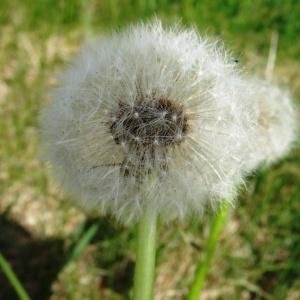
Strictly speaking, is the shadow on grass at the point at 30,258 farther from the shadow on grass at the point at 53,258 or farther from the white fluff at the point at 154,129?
the white fluff at the point at 154,129

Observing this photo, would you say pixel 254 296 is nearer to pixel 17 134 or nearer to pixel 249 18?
pixel 17 134

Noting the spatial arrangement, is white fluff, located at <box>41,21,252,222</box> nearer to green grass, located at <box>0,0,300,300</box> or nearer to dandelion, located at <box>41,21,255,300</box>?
dandelion, located at <box>41,21,255,300</box>

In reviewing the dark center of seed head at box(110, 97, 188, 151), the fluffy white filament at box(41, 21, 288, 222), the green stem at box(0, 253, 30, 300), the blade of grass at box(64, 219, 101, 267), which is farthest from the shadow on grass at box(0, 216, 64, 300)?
the dark center of seed head at box(110, 97, 188, 151)

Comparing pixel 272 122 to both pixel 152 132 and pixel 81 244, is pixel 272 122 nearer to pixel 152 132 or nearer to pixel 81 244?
pixel 152 132

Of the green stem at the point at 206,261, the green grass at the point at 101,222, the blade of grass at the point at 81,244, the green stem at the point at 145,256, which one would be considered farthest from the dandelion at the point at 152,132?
the blade of grass at the point at 81,244

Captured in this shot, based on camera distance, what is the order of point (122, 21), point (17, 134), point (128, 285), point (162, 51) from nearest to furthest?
point (162, 51) < point (128, 285) < point (17, 134) < point (122, 21)

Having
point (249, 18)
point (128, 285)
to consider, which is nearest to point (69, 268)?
point (128, 285)

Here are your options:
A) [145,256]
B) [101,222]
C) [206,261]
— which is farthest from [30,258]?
[145,256]
